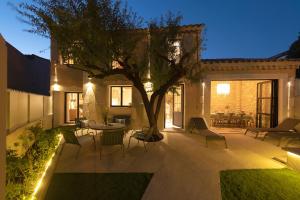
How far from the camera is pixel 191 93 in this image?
1182cm

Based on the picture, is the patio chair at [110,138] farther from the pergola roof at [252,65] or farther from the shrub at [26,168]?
the pergola roof at [252,65]

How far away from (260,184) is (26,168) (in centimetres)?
541

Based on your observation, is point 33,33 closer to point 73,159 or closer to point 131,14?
point 131,14

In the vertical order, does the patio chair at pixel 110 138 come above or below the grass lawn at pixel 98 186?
above

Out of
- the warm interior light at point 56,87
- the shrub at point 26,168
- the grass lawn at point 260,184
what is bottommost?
the grass lawn at point 260,184

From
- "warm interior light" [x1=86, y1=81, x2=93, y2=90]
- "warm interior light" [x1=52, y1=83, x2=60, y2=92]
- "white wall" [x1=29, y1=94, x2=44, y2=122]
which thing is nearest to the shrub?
"white wall" [x1=29, y1=94, x2=44, y2=122]

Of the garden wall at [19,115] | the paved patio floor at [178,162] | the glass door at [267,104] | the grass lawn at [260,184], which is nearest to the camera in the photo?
the grass lawn at [260,184]

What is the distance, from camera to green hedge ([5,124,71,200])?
11.3 ft

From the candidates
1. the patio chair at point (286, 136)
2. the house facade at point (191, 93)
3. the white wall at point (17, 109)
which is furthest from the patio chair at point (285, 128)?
the white wall at point (17, 109)

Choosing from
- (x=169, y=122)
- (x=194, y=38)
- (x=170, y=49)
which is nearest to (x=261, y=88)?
(x=194, y=38)

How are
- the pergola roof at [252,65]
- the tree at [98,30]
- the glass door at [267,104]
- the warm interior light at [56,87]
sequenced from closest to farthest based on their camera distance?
1. the tree at [98,30]
2. the pergola roof at [252,65]
3. the glass door at [267,104]
4. the warm interior light at [56,87]

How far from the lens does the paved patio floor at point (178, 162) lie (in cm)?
461

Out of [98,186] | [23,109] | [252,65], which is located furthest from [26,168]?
[252,65]

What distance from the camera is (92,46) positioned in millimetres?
7215
